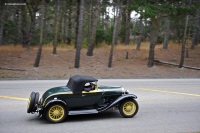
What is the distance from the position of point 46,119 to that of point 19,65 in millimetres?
15884

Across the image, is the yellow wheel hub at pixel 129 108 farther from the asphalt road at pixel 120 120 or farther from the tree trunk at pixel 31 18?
the tree trunk at pixel 31 18

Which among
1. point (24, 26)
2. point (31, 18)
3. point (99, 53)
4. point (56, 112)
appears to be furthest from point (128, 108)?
point (24, 26)

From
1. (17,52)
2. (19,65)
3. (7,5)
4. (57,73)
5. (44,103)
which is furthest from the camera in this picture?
(7,5)

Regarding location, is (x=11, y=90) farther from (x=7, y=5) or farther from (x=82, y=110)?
(x=7, y=5)

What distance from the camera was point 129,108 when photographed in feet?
30.5

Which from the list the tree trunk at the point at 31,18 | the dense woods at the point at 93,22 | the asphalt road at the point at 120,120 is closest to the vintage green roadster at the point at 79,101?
the asphalt road at the point at 120,120

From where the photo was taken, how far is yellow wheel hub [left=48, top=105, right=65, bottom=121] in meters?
8.49

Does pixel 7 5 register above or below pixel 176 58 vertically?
above

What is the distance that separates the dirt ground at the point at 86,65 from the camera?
71.1 feet

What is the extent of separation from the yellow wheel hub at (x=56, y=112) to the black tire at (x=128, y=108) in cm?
193

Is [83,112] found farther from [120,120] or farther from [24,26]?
[24,26]

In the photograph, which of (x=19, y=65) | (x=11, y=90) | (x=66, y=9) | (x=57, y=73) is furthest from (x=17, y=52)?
(x=11, y=90)

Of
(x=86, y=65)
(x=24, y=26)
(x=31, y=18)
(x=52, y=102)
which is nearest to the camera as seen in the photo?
(x=52, y=102)

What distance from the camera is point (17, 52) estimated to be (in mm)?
27969
